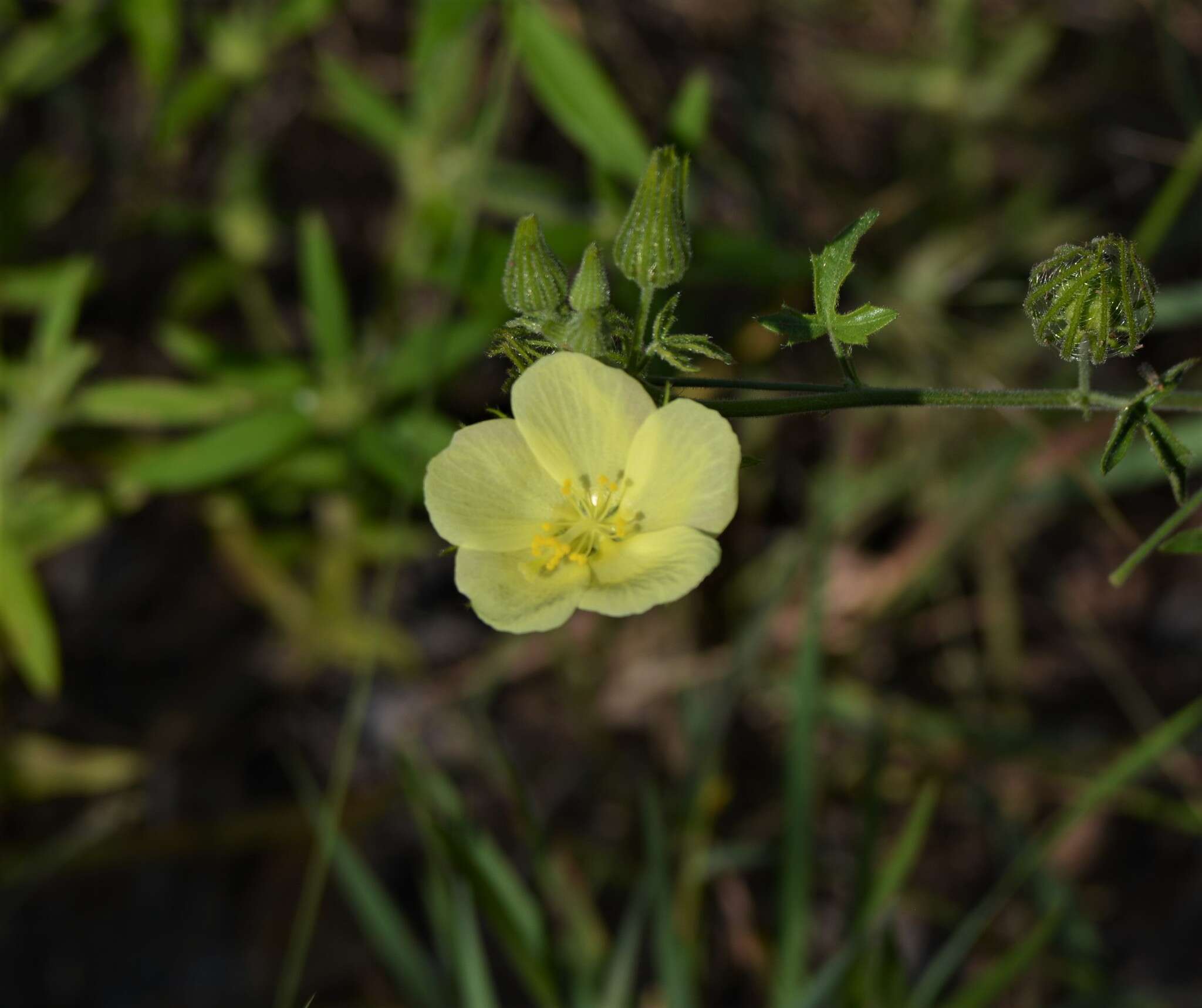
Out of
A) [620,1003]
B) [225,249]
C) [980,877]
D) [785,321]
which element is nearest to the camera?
[785,321]

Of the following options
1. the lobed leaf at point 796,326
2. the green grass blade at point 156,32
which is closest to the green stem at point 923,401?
the lobed leaf at point 796,326

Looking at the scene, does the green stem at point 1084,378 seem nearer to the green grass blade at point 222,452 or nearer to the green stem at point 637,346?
the green stem at point 637,346

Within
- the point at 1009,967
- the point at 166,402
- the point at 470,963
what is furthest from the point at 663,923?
the point at 166,402

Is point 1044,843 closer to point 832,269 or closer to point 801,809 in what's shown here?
point 801,809

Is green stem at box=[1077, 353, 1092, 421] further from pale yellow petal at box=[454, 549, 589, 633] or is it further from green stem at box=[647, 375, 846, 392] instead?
pale yellow petal at box=[454, 549, 589, 633]

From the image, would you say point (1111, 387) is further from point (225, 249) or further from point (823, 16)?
point (225, 249)

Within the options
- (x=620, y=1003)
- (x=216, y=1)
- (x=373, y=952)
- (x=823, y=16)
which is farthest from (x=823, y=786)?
(x=216, y=1)
